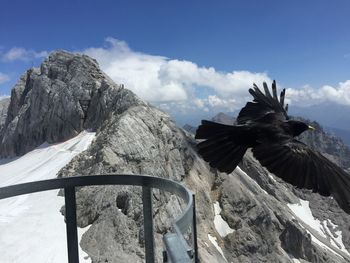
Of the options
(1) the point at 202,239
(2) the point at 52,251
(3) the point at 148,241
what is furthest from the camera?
(1) the point at 202,239

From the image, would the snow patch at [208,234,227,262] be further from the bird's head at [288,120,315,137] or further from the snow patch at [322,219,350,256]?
the snow patch at [322,219,350,256]

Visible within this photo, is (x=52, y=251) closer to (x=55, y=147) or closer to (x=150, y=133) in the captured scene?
(x=150, y=133)

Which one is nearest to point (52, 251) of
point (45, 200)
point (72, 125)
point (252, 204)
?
point (45, 200)

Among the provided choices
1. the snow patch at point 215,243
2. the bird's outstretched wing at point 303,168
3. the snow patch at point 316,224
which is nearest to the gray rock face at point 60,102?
the snow patch at point 215,243

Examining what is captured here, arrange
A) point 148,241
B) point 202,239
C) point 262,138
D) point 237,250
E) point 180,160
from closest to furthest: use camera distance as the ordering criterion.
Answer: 1. point 148,241
2. point 262,138
3. point 202,239
4. point 237,250
5. point 180,160

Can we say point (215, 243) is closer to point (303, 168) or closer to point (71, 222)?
point (303, 168)

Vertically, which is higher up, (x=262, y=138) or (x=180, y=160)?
(x=262, y=138)

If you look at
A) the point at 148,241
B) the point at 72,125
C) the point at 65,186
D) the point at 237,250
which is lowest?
the point at 237,250

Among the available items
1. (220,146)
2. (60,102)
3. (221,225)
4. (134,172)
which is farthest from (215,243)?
(220,146)
